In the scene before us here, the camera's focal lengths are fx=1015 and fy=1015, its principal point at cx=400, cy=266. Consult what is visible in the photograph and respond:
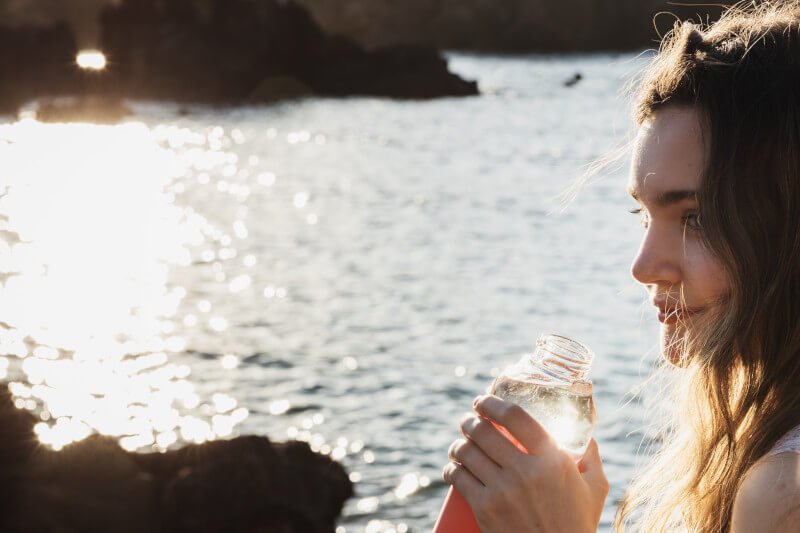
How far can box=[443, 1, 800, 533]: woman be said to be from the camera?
2.12 meters

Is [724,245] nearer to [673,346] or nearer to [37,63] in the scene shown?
[673,346]

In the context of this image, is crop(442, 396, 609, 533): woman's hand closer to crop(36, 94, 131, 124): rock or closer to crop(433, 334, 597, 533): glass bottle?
crop(433, 334, 597, 533): glass bottle

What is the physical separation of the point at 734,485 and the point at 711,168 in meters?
0.67

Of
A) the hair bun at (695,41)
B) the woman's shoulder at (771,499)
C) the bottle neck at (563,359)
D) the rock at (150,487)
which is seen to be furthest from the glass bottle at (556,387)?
the rock at (150,487)

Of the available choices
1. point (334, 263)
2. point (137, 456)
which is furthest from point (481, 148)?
point (137, 456)

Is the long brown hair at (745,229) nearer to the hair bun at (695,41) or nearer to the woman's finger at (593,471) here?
the hair bun at (695,41)

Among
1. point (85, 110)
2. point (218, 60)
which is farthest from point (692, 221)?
point (218, 60)

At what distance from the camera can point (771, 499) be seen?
1.75 m

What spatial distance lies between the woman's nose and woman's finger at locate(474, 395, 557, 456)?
46 cm

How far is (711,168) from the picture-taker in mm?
2143

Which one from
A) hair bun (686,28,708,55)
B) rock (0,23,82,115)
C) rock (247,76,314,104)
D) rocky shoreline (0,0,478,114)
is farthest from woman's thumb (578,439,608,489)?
rock (247,76,314,104)

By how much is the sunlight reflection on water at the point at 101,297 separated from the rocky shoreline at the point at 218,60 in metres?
38.1

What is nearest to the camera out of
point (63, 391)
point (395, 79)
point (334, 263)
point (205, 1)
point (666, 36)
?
point (666, 36)

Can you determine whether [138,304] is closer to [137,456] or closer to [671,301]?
[137,456]
